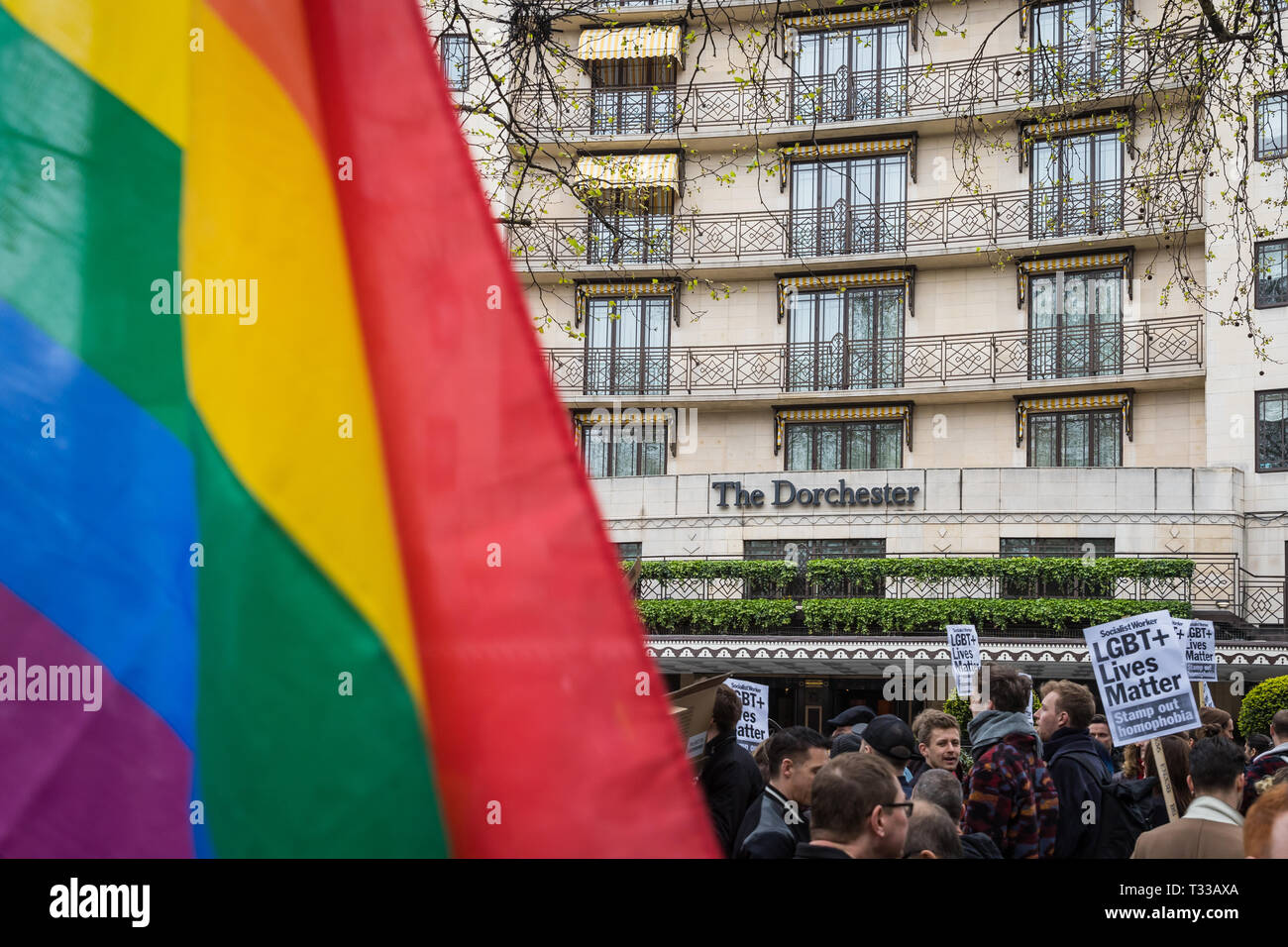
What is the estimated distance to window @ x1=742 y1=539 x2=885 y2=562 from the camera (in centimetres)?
2922

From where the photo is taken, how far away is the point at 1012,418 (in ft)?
102

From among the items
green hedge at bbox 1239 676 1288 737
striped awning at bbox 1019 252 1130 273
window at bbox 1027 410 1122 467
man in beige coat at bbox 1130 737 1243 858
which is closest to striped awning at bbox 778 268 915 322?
striped awning at bbox 1019 252 1130 273

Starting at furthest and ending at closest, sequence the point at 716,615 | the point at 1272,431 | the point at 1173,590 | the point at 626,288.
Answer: the point at 626,288
the point at 716,615
the point at 1272,431
the point at 1173,590

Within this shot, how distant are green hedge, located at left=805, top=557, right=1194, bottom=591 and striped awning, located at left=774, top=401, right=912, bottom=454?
4800 mm

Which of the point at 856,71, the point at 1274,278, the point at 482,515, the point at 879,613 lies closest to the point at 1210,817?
the point at 482,515

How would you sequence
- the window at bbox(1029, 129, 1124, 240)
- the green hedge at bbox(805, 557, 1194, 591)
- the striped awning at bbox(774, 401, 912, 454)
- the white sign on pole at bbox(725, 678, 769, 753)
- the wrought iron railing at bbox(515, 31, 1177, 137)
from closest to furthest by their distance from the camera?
the white sign on pole at bbox(725, 678, 769, 753) < the green hedge at bbox(805, 557, 1194, 591) < the window at bbox(1029, 129, 1124, 240) < the wrought iron railing at bbox(515, 31, 1177, 137) < the striped awning at bbox(774, 401, 912, 454)

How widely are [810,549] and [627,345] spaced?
306 inches

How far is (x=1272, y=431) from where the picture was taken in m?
27.1

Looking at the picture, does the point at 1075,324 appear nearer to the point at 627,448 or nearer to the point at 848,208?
the point at 848,208

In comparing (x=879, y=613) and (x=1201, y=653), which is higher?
(x=1201, y=653)

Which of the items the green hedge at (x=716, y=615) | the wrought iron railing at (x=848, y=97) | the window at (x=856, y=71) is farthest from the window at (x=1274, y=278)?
the green hedge at (x=716, y=615)

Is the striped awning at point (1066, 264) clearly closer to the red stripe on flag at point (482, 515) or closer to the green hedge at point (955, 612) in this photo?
the green hedge at point (955, 612)

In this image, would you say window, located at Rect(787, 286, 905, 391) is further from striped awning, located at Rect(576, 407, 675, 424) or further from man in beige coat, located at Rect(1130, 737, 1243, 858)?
man in beige coat, located at Rect(1130, 737, 1243, 858)

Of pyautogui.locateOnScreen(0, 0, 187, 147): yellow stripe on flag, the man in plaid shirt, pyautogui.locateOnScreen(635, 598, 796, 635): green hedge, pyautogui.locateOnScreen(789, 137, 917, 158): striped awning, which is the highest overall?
pyautogui.locateOnScreen(789, 137, 917, 158): striped awning
